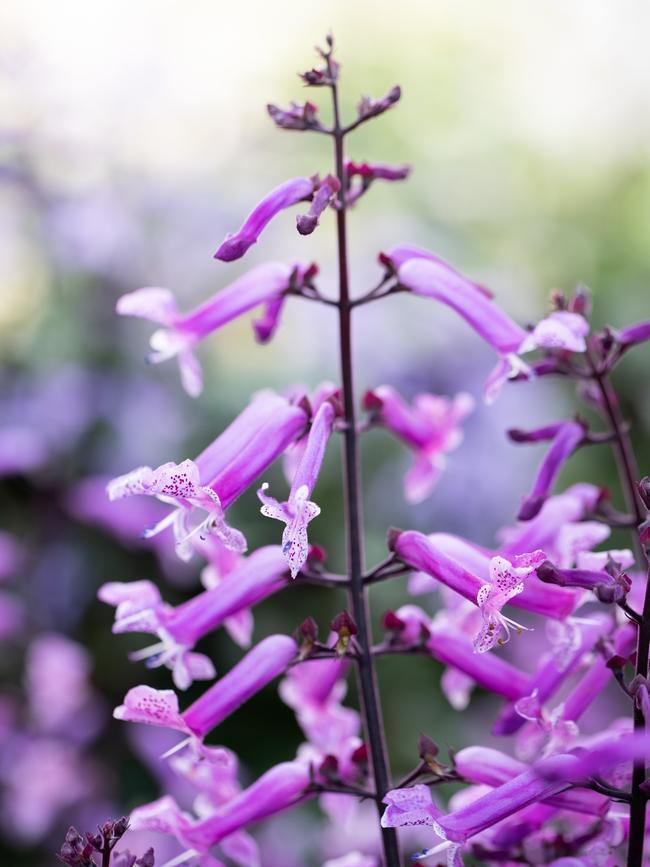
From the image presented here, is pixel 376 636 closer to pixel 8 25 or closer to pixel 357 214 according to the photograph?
pixel 8 25

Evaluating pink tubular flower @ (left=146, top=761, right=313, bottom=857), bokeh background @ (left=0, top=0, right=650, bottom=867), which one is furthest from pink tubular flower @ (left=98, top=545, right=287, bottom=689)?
bokeh background @ (left=0, top=0, right=650, bottom=867)

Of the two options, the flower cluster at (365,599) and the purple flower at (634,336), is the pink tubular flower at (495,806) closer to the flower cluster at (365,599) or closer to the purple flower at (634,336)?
the flower cluster at (365,599)

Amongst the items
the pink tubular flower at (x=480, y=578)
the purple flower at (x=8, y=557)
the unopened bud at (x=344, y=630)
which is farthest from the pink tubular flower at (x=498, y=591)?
the purple flower at (x=8, y=557)

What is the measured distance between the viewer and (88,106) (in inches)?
140

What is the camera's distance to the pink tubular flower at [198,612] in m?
1.07

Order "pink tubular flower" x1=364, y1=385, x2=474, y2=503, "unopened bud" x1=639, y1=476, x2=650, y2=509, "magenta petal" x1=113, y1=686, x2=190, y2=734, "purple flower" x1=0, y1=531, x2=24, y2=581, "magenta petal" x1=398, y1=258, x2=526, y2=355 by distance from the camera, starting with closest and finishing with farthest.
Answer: "unopened bud" x1=639, y1=476, x2=650, y2=509 < "magenta petal" x1=113, y1=686, x2=190, y2=734 < "magenta petal" x1=398, y1=258, x2=526, y2=355 < "pink tubular flower" x1=364, y1=385, x2=474, y2=503 < "purple flower" x1=0, y1=531, x2=24, y2=581

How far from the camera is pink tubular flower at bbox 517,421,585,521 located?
1104 mm

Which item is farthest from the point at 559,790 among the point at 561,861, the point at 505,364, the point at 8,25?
the point at 8,25

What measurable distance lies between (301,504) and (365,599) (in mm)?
173

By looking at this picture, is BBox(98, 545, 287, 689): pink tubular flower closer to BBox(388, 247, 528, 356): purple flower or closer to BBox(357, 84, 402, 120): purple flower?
BBox(388, 247, 528, 356): purple flower

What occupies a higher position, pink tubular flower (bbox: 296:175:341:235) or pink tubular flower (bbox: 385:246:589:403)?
pink tubular flower (bbox: 296:175:341:235)

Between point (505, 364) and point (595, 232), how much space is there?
3.43m

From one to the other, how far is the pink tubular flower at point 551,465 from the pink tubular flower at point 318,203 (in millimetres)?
334

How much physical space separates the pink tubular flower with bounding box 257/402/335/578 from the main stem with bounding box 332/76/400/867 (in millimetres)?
43
